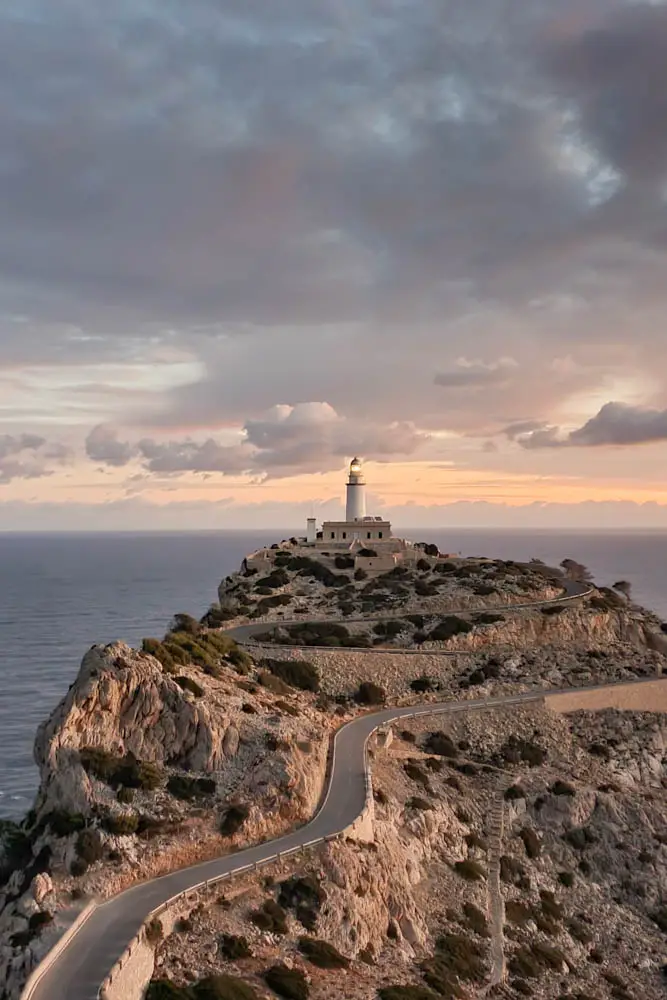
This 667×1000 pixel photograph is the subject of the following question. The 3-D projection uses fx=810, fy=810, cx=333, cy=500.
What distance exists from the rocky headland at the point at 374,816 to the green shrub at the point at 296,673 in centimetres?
13

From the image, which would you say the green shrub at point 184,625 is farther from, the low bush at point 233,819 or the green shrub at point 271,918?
the green shrub at point 271,918

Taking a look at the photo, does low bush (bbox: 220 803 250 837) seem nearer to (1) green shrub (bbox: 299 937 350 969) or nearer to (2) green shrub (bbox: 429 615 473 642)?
(1) green shrub (bbox: 299 937 350 969)

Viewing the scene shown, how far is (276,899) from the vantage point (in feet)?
82.7

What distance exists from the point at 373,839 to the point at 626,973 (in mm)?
11268

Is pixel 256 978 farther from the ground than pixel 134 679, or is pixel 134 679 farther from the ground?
pixel 134 679

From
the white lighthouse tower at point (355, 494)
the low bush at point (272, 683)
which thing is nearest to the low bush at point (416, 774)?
the low bush at point (272, 683)

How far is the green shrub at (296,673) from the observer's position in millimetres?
45812

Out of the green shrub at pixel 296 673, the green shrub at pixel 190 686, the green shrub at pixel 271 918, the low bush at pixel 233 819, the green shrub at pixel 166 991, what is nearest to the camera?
the green shrub at pixel 166 991

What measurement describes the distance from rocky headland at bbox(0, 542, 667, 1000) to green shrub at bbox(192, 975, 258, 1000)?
60mm

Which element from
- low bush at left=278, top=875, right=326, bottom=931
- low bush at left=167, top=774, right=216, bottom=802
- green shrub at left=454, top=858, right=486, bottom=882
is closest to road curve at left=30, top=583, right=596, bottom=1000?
low bush at left=278, top=875, right=326, bottom=931

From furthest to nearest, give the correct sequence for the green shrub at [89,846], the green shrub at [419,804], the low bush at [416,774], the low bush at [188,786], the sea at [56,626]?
the sea at [56,626]
the low bush at [416,774]
the green shrub at [419,804]
the low bush at [188,786]
the green shrub at [89,846]

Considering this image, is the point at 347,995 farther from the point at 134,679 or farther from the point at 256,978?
the point at 134,679

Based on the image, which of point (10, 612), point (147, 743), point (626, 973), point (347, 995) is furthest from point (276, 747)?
point (10, 612)

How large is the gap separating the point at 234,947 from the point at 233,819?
624cm
